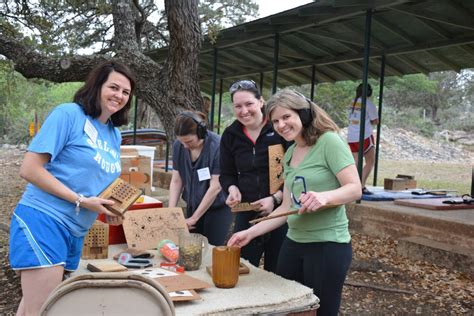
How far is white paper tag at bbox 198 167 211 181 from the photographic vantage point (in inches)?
125

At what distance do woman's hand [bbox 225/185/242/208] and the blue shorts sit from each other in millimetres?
987

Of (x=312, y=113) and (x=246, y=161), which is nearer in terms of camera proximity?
(x=312, y=113)

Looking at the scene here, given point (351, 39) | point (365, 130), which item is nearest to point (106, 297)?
point (365, 130)

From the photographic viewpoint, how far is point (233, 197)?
2773mm

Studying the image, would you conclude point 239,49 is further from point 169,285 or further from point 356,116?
point 169,285

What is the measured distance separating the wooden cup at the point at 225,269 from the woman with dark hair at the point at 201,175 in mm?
1000

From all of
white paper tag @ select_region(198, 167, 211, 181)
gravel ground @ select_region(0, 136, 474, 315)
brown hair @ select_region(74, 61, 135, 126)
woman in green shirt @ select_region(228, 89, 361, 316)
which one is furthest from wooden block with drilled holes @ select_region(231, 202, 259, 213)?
gravel ground @ select_region(0, 136, 474, 315)

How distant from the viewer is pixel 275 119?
220 cm

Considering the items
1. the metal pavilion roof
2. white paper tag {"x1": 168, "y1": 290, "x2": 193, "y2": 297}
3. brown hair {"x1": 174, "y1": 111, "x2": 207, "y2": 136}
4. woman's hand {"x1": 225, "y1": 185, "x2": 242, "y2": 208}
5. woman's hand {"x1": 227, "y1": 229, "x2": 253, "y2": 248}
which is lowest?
white paper tag {"x1": 168, "y1": 290, "x2": 193, "y2": 297}

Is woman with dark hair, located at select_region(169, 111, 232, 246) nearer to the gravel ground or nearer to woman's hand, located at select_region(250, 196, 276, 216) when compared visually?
woman's hand, located at select_region(250, 196, 276, 216)

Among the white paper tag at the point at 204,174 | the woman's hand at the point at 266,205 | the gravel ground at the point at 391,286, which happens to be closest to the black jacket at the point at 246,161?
the woman's hand at the point at 266,205

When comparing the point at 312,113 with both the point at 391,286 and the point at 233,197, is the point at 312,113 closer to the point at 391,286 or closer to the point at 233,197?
the point at 233,197

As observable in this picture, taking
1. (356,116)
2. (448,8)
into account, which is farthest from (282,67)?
(448,8)

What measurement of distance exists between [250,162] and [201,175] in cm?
50
